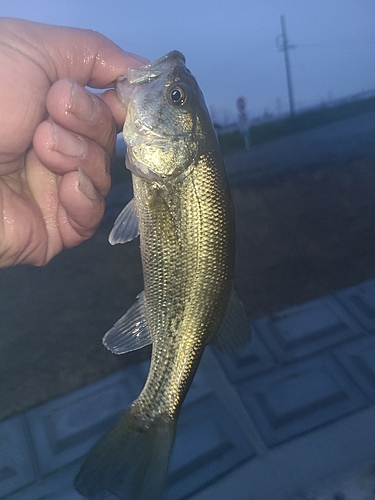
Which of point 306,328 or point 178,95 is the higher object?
point 178,95

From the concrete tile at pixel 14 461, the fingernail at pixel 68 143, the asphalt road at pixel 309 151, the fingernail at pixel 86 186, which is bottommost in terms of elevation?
the asphalt road at pixel 309 151

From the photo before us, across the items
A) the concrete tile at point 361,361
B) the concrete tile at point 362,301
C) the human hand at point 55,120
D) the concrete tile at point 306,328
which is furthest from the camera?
the concrete tile at point 362,301

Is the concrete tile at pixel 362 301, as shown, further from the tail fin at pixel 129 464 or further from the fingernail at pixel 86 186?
the fingernail at pixel 86 186

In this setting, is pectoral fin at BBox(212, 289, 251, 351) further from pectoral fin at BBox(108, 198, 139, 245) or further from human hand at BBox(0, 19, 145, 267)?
human hand at BBox(0, 19, 145, 267)

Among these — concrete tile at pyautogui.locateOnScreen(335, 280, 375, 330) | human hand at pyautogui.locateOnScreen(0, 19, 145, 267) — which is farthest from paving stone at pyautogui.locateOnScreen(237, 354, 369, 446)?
human hand at pyautogui.locateOnScreen(0, 19, 145, 267)

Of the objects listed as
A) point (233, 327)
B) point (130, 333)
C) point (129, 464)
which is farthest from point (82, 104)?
point (129, 464)

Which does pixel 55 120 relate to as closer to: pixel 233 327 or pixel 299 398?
pixel 233 327

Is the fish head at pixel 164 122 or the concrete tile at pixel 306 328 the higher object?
the fish head at pixel 164 122

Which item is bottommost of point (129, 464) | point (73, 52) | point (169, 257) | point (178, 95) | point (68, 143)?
point (129, 464)

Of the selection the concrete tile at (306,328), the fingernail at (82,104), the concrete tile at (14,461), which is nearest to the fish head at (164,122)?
the fingernail at (82,104)
